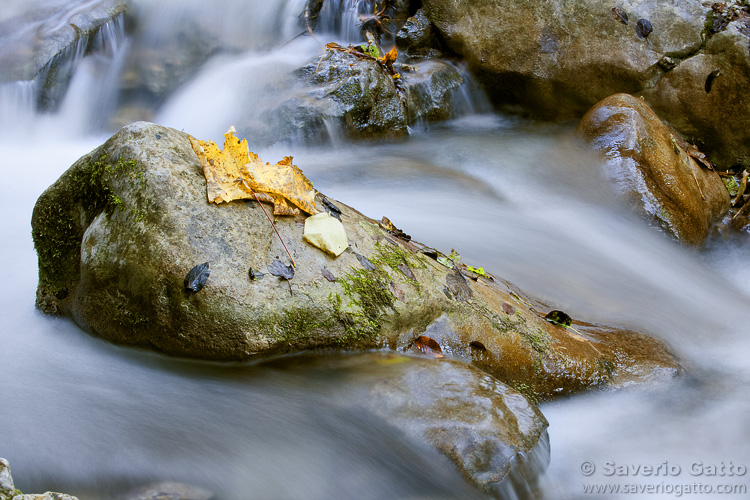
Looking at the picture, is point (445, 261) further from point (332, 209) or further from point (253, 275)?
point (253, 275)

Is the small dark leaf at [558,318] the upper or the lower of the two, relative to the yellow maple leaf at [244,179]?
lower

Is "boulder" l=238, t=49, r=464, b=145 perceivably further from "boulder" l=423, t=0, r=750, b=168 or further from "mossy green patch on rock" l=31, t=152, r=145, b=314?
"mossy green patch on rock" l=31, t=152, r=145, b=314

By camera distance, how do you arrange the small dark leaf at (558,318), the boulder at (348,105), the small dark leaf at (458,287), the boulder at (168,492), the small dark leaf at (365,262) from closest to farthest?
the boulder at (168,492) < the small dark leaf at (365,262) < the small dark leaf at (458,287) < the small dark leaf at (558,318) < the boulder at (348,105)

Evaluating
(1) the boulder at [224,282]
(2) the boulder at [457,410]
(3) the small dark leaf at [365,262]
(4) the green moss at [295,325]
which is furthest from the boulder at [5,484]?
(3) the small dark leaf at [365,262]

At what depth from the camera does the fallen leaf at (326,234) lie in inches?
115

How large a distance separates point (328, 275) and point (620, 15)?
6110 millimetres

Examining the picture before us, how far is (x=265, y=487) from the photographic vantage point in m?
2.46

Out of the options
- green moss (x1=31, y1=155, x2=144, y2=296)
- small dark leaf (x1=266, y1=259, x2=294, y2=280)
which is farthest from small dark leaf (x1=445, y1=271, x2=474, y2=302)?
green moss (x1=31, y1=155, x2=144, y2=296)

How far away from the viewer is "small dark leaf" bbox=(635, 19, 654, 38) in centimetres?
720

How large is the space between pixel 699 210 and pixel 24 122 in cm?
703

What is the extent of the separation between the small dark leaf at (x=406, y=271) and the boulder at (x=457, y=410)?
0.42 meters

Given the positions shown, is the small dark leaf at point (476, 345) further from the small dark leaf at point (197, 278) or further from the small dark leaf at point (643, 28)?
the small dark leaf at point (643, 28)

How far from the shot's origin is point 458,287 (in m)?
3.37

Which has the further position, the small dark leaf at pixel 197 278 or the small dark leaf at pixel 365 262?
the small dark leaf at pixel 365 262
